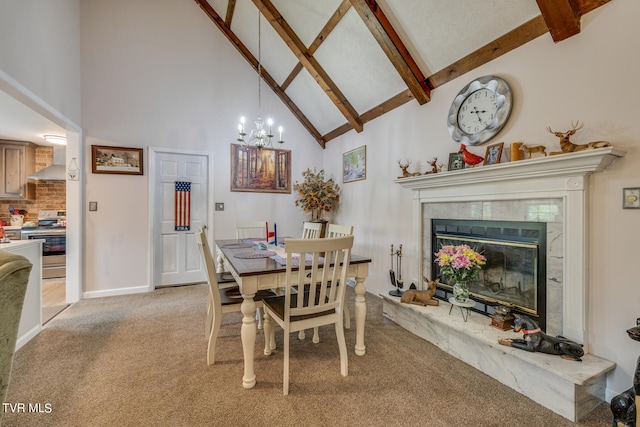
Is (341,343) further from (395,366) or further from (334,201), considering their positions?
(334,201)

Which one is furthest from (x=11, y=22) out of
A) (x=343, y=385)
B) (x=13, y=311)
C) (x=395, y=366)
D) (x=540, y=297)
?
(x=540, y=297)

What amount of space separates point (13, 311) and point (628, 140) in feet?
9.92

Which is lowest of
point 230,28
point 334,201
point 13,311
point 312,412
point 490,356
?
point 312,412

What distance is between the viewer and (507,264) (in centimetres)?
226

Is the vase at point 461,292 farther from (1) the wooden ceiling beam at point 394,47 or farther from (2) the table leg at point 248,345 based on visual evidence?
(1) the wooden ceiling beam at point 394,47

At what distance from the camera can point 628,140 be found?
1613mm

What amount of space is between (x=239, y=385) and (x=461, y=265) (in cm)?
182

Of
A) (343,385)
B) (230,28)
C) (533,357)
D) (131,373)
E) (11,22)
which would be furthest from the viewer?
(230,28)

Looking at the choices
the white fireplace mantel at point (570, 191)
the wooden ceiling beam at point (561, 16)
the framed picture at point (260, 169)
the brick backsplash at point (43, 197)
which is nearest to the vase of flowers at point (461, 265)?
the white fireplace mantel at point (570, 191)

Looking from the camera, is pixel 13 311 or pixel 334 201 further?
pixel 334 201

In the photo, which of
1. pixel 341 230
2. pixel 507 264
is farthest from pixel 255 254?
pixel 507 264

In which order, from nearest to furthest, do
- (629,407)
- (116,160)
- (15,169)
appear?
1. (629,407)
2. (116,160)
3. (15,169)

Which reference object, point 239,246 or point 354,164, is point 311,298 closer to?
point 239,246

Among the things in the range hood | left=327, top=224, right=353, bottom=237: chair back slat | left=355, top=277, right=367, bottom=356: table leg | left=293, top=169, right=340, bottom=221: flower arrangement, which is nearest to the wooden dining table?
left=355, top=277, right=367, bottom=356: table leg
